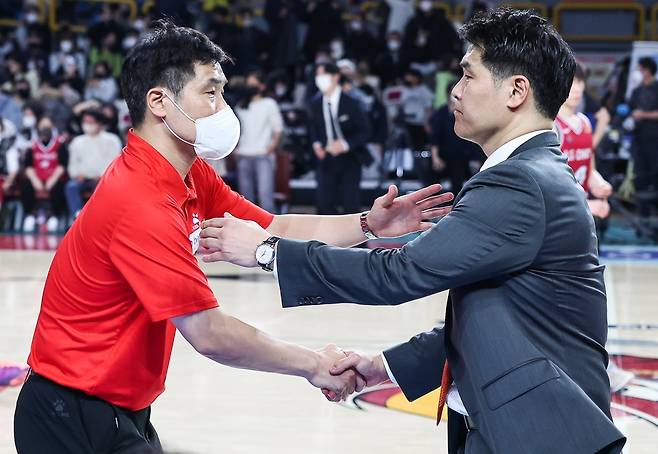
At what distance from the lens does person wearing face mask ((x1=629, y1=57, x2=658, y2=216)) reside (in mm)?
14039

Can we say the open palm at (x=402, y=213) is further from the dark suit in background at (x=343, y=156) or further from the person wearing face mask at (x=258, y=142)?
the person wearing face mask at (x=258, y=142)

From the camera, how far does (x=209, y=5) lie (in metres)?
19.5

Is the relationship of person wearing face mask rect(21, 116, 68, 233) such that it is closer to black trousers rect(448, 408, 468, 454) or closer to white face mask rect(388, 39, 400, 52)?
white face mask rect(388, 39, 400, 52)

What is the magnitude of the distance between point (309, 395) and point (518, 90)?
11.9 ft

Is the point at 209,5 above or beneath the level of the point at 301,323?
above

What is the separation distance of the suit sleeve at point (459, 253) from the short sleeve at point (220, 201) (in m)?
1.08

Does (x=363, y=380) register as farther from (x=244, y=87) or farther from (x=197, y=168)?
(x=244, y=87)

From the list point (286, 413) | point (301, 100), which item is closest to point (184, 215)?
point (286, 413)

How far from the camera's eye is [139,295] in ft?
9.49

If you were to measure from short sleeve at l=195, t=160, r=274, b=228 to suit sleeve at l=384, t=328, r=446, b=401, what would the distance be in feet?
3.20

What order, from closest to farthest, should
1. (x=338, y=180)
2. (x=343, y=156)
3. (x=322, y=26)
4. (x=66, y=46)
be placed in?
(x=343, y=156) < (x=338, y=180) < (x=322, y=26) < (x=66, y=46)

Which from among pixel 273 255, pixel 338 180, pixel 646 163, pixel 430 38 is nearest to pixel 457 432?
pixel 273 255

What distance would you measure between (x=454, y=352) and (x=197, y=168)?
1.29 metres

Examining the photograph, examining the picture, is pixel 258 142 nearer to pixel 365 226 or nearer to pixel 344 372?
pixel 365 226
